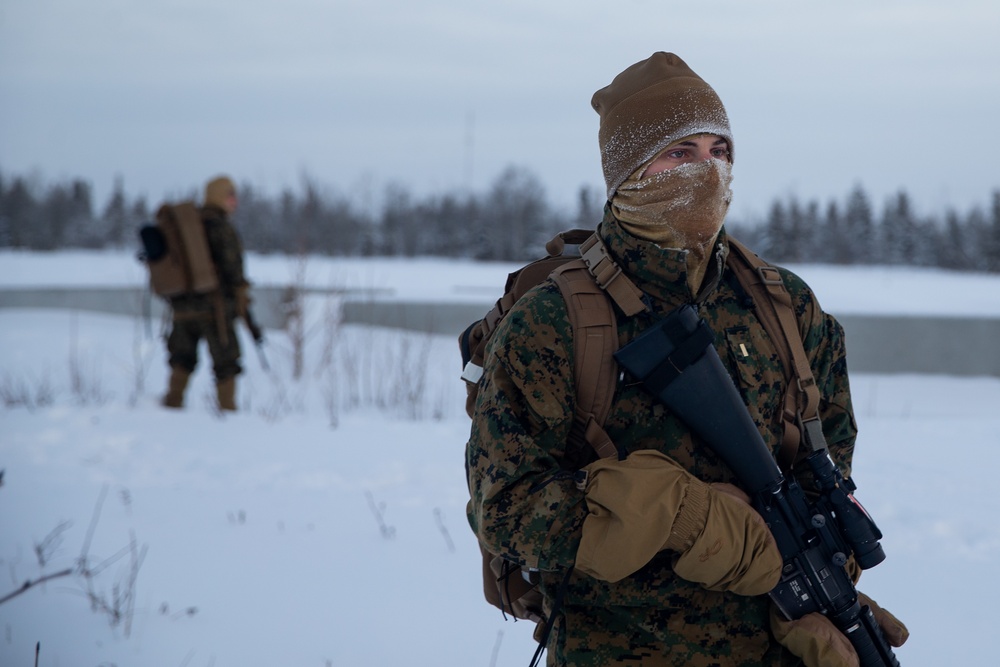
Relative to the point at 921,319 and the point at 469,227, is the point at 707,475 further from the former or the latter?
the point at 469,227

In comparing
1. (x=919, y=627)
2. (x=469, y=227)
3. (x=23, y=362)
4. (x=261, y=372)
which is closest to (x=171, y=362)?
(x=261, y=372)

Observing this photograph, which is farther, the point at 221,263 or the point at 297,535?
the point at 221,263

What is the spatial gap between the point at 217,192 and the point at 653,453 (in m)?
6.04

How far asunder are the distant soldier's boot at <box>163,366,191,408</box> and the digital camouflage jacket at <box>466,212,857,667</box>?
5502 mm

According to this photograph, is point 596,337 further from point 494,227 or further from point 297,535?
point 494,227

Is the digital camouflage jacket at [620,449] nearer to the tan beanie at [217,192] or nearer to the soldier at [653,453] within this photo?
the soldier at [653,453]

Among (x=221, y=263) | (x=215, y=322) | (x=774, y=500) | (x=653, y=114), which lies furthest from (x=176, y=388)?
(x=774, y=500)

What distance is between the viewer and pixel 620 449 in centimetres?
162

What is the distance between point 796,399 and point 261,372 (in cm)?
916

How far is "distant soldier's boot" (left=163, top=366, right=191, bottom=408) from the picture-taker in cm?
661

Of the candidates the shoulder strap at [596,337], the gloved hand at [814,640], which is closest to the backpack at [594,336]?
the shoulder strap at [596,337]

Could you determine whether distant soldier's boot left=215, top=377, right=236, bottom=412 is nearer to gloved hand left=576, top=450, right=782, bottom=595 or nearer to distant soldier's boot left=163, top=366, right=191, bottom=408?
distant soldier's boot left=163, top=366, right=191, bottom=408

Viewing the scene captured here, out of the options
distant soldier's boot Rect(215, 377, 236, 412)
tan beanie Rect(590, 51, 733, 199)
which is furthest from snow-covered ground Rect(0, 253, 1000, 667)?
tan beanie Rect(590, 51, 733, 199)

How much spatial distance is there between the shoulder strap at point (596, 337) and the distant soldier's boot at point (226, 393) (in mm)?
5558
